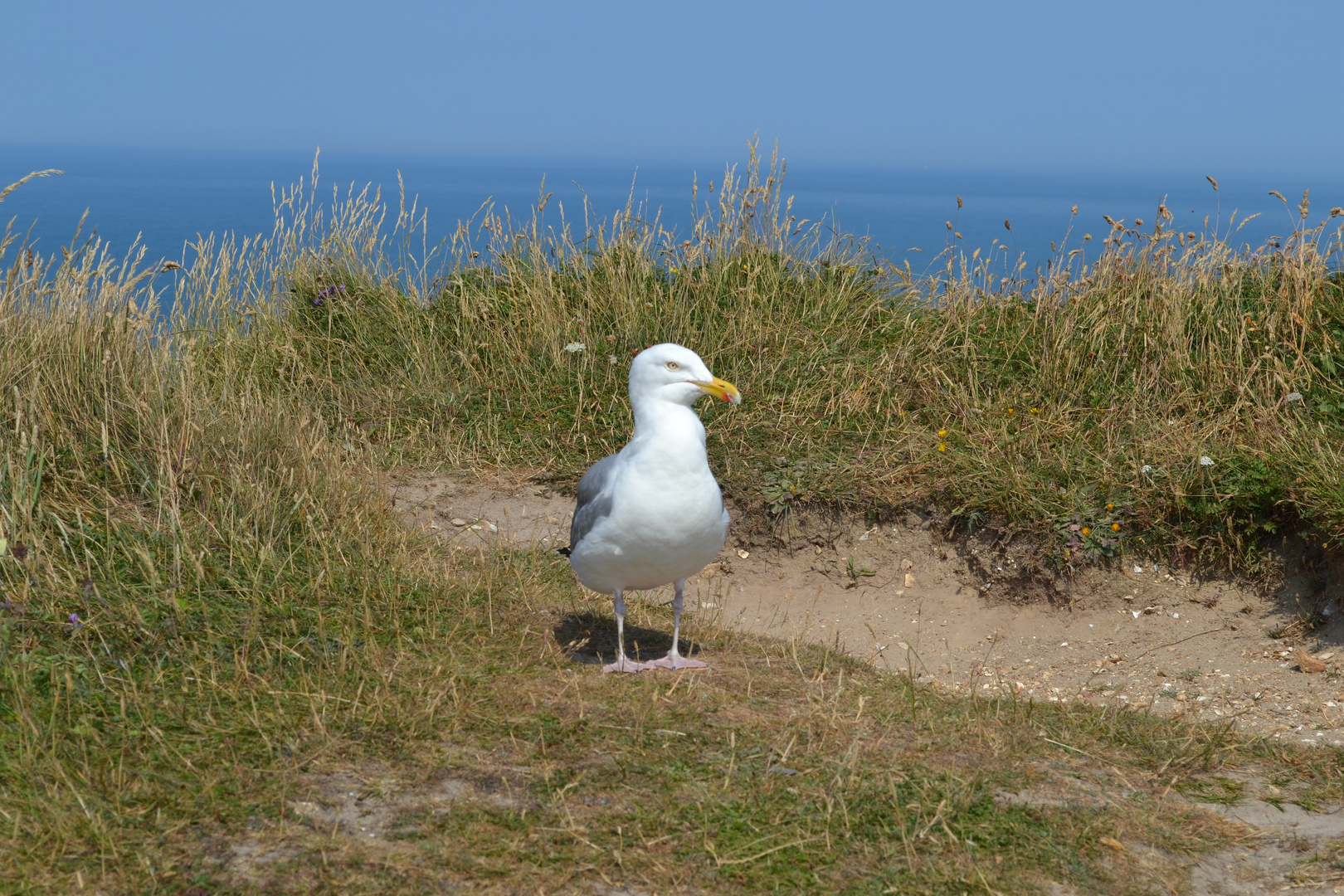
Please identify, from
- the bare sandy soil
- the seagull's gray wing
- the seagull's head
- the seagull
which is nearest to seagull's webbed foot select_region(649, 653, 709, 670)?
the seagull

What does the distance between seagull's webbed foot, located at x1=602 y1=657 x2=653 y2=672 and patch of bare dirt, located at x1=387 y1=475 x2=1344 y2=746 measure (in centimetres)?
28

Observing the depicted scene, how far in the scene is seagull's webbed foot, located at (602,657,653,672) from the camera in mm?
4230

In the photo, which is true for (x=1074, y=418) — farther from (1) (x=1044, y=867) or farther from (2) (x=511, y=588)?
(1) (x=1044, y=867)

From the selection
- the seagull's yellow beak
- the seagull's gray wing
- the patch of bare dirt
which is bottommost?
the patch of bare dirt

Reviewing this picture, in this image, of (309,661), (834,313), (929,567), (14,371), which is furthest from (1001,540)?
(14,371)

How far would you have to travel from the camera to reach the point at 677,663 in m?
4.32

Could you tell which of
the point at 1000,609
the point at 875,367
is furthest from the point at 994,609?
the point at 875,367

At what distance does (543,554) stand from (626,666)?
153cm

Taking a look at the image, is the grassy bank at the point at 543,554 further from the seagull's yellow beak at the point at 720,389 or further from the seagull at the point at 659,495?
the seagull's yellow beak at the point at 720,389

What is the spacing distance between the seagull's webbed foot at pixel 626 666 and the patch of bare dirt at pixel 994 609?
0.28m

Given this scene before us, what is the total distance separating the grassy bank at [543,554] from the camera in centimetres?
293

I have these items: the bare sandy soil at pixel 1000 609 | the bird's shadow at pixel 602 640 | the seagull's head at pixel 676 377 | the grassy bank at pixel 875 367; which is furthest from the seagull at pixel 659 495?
the grassy bank at pixel 875 367

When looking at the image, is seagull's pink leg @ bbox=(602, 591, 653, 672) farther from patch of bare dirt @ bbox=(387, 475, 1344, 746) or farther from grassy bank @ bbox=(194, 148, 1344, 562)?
grassy bank @ bbox=(194, 148, 1344, 562)

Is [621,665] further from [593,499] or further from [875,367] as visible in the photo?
[875,367]
